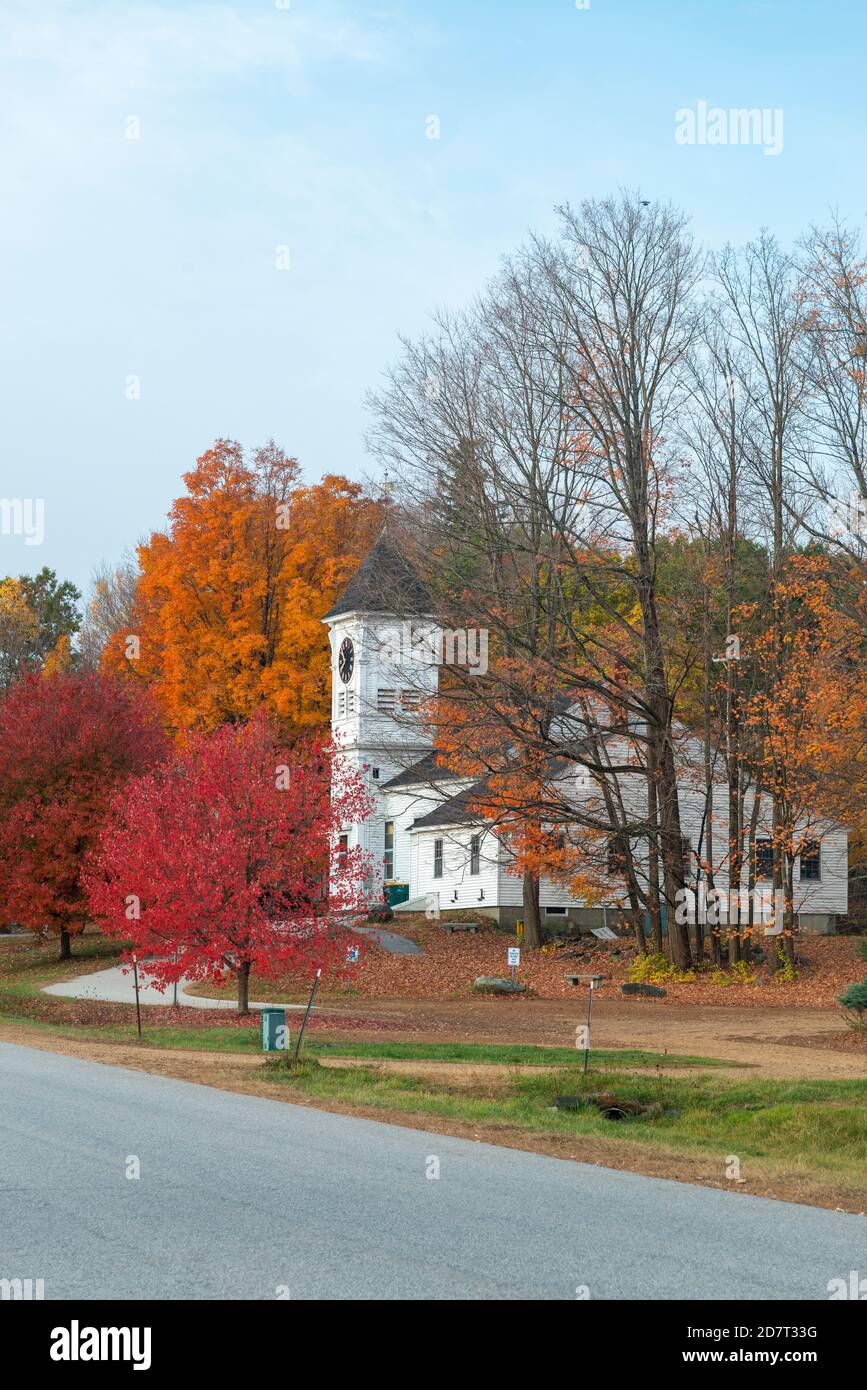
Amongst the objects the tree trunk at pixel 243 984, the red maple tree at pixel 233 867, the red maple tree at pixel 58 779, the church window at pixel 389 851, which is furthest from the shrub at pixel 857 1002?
the church window at pixel 389 851

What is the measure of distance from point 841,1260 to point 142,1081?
415 inches

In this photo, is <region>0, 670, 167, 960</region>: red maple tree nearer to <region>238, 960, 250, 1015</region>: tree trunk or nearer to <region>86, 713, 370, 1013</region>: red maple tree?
<region>86, 713, 370, 1013</region>: red maple tree

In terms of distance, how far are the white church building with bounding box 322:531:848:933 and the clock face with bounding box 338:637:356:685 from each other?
5cm

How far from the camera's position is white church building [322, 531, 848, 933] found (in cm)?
4472

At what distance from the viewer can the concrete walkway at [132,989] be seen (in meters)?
32.2

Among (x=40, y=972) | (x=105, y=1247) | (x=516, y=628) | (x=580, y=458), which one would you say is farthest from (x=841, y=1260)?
(x=40, y=972)

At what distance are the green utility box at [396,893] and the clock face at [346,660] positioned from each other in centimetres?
743

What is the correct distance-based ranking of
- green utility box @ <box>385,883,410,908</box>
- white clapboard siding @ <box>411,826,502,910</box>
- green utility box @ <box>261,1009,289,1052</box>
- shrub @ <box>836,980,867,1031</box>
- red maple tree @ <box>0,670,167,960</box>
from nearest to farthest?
green utility box @ <box>261,1009,289,1052</box> → shrub @ <box>836,980,867,1031</box> → red maple tree @ <box>0,670,167,960</box> → white clapboard siding @ <box>411,826,502,910</box> → green utility box @ <box>385,883,410,908</box>

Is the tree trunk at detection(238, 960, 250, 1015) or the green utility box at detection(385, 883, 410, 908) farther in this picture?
the green utility box at detection(385, 883, 410, 908)

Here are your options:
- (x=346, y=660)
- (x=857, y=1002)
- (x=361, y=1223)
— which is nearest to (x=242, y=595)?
(x=346, y=660)

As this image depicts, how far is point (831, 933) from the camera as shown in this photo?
4900 cm

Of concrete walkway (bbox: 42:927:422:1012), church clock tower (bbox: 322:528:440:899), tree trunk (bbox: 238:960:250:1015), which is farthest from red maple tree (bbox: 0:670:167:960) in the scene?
tree trunk (bbox: 238:960:250:1015)
